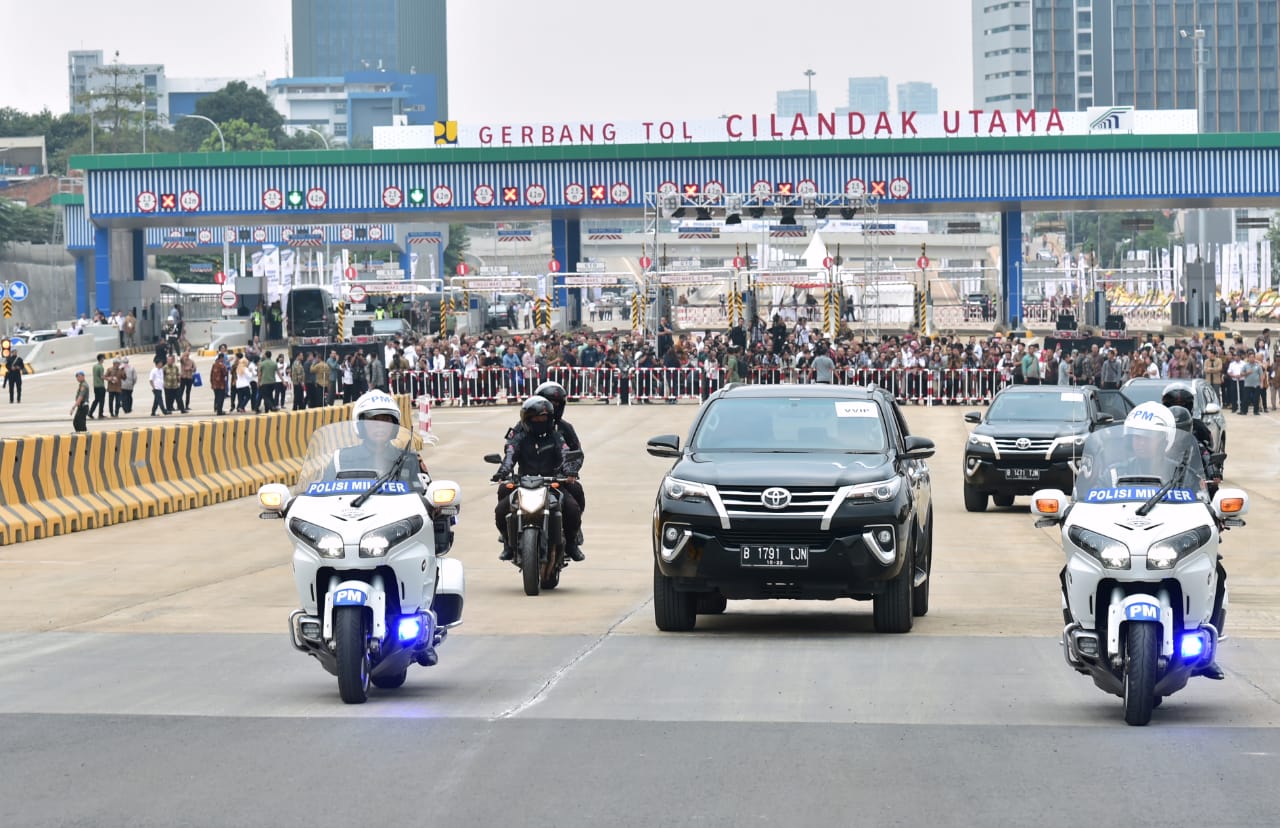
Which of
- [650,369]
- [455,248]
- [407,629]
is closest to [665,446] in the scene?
[407,629]

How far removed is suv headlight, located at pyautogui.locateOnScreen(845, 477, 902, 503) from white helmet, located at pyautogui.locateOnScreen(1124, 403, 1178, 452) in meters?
2.69

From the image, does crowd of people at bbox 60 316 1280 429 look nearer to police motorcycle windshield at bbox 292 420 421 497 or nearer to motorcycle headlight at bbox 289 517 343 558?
police motorcycle windshield at bbox 292 420 421 497

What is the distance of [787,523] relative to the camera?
1242cm

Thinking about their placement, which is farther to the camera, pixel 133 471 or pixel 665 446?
pixel 133 471

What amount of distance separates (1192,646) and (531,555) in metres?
7.39

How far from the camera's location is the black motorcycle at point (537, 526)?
15477mm

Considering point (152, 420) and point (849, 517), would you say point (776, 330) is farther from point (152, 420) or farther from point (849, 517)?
point (849, 517)

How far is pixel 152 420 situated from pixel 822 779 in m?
39.2

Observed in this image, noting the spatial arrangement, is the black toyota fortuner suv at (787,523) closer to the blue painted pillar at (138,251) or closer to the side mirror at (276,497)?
the side mirror at (276,497)

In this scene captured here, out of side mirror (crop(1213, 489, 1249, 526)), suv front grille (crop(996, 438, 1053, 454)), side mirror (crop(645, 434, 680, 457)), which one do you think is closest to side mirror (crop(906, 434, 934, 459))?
side mirror (crop(645, 434, 680, 457))

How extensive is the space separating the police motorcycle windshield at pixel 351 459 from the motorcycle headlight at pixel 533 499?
4.83m

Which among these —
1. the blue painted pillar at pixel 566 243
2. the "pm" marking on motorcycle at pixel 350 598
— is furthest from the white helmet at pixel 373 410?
the blue painted pillar at pixel 566 243

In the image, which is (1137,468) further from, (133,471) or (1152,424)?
(133,471)

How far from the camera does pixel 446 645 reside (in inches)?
503
